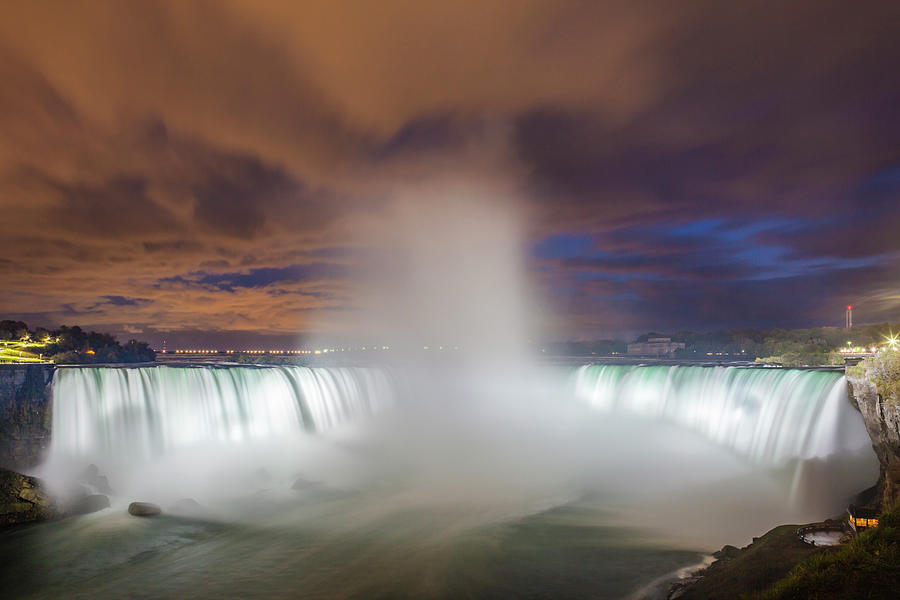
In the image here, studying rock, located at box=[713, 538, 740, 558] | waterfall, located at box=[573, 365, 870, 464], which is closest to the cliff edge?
waterfall, located at box=[573, 365, 870, 464]

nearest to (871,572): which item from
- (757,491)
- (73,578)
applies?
(757,491)

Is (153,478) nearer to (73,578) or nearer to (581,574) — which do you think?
(73,578)

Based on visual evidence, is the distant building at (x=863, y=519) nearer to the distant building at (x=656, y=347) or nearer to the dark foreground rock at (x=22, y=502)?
the dark foreground rock at (x=22, y=502)

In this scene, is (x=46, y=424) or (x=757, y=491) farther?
(x=46, y=424)

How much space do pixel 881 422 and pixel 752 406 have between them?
12.1 meters

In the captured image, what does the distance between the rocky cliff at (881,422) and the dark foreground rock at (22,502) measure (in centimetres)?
2566

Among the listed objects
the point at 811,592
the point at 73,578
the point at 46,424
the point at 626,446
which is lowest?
the point at 626,446

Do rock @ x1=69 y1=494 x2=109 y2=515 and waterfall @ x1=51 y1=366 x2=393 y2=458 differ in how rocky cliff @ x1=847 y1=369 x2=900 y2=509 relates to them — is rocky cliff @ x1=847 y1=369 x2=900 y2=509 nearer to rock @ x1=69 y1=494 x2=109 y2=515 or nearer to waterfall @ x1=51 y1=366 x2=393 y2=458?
rock @ x1=69 y1=494 x2=109 y2=515

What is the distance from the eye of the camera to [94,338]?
6775 centimetres

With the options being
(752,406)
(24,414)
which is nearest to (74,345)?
(24,414)

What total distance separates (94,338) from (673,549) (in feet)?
249

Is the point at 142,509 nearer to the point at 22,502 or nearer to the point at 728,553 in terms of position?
the point at 22,502

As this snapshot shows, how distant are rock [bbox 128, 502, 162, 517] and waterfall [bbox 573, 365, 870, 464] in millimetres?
24952

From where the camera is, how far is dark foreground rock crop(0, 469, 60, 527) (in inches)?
682
